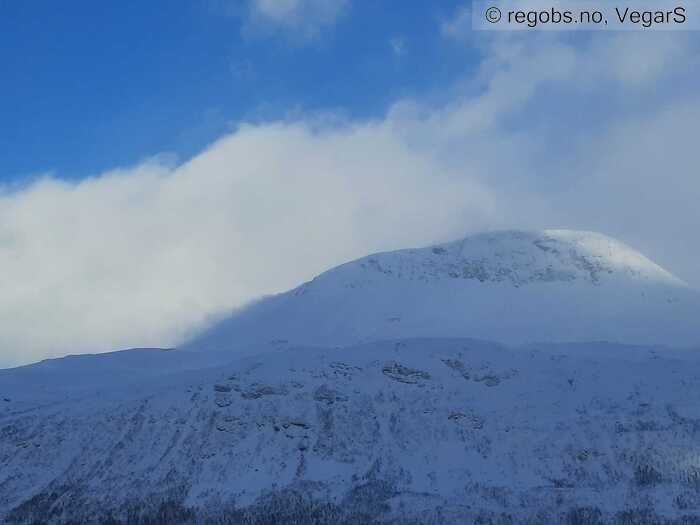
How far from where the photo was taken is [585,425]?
128m

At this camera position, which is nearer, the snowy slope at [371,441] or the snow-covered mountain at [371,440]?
the snow-covered mountain at [371,440]

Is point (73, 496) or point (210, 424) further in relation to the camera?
point (210, 424)

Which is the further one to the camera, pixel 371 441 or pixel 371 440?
pixel 371 440

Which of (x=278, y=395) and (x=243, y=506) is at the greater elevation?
(x=278, y=395)

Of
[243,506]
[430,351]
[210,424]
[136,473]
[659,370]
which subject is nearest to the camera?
[243,506]

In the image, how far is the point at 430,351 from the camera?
6137 inches

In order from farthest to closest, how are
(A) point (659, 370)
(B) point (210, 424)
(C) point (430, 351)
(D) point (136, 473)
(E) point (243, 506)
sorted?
1. (C) point (430, 351)
2. (A) point (659, 370)
3. (B) point (210, 424)
4. (D) point (136, 473)
5. (E) point (243, 506)

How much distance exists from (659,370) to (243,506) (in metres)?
74.1

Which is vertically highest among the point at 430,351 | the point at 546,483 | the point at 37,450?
the point at 430,351

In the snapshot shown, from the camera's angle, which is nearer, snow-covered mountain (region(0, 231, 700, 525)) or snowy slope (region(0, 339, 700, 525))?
snow-covered mountain (region(0, 231, 700, 525))

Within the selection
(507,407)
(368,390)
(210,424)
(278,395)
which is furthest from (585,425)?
(210,424)

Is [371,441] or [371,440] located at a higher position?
[371,440]

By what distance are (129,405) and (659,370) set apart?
88195 millimetres

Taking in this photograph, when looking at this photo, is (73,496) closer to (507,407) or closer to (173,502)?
(173,502)
